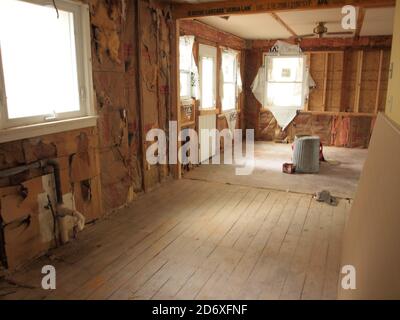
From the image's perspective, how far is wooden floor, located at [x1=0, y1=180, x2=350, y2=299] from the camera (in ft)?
7.51

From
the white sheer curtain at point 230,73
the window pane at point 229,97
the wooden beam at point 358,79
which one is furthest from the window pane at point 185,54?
the wooden beam at point 358,79

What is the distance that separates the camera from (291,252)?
9.26ft

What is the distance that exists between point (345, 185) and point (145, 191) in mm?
2680

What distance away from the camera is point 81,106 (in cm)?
312

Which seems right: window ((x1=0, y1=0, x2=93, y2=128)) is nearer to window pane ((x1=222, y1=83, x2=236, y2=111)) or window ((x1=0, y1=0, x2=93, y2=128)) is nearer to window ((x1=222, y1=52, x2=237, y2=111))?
window ((x1=222, y1=52, x2=237, y2=111))

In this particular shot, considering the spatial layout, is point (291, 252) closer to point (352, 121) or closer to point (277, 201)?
point (277, 201)

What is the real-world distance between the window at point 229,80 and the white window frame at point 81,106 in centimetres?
384

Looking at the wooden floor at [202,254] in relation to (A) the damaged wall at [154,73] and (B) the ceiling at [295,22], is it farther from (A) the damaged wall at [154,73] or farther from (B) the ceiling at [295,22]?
(B) the ceiling at [295,22]

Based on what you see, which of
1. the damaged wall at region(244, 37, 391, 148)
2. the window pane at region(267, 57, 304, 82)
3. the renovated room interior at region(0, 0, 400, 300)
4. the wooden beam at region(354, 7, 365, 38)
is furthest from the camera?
the window pane at region(267, 57, 304, 82)

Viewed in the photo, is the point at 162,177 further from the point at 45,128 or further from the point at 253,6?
the point at 253,6

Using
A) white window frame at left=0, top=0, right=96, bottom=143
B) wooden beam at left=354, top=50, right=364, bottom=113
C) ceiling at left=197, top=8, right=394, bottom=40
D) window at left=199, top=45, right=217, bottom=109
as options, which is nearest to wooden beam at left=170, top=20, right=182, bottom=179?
ceiling at left=197, top=8, right=394, bottom=40

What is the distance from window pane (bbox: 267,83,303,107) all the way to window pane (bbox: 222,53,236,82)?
3.74 feet

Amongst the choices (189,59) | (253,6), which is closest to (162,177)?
(189,59)

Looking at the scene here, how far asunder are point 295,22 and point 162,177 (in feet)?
10.6
